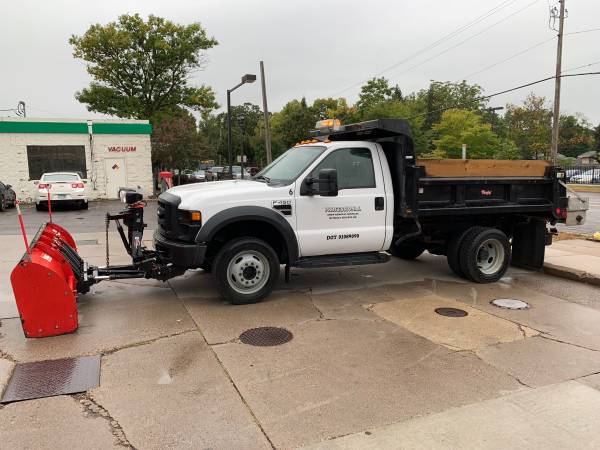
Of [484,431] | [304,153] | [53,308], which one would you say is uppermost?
[304,153]

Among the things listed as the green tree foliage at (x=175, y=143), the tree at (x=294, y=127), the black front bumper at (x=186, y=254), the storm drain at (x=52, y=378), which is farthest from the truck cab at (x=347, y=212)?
the tree at (x=294, y=127)

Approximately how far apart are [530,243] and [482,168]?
6.11ft

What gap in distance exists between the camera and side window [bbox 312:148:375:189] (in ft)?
22.1

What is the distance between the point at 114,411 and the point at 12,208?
20.7 metres

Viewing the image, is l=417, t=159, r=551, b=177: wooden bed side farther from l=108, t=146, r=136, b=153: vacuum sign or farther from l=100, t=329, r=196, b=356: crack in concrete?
l=108, t=146, r=136, b=153: vacuum sign

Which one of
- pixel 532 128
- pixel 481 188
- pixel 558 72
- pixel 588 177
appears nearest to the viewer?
pixel 481 188

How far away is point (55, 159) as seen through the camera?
24.3 m

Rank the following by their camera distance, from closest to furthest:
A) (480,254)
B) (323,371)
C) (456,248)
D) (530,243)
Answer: (323,371) < (456,248) < (480,254) < (530,243)

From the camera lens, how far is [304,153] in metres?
7.04

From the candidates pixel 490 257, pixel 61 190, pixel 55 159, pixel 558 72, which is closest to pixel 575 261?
pixel 490 257

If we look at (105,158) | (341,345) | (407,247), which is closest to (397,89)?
(105,158)

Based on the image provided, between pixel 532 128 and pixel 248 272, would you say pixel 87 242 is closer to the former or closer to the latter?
pixel 248 272

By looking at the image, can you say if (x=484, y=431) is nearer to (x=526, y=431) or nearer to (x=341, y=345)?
(x=526, y=431)

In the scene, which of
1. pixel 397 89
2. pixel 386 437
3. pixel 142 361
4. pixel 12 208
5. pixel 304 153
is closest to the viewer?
pixel 386 437
